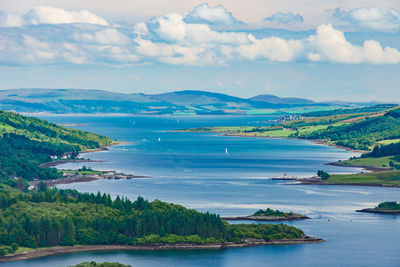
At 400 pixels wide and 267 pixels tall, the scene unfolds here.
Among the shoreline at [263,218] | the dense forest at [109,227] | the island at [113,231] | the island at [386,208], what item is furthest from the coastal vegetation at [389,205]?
the dense forest at [109,227]

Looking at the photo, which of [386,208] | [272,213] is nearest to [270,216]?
[272,213]

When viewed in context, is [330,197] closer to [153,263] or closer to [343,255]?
[343,255]

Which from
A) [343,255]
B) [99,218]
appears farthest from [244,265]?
[99,218]

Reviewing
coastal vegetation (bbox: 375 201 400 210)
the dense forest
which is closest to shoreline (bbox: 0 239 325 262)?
the dense forest

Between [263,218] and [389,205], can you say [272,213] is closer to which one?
[263,218]

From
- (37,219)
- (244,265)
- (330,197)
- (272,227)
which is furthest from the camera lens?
(330,197)

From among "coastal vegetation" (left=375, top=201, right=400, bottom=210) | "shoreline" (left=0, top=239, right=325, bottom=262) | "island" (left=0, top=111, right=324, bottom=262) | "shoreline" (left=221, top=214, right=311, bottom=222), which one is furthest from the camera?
"coastal vegetation" (left=375, top=201, right=400, bottom=210)

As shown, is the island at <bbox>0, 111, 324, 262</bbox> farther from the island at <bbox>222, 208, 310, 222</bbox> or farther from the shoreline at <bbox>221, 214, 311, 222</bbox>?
the island at <bbox>222, 208, 310, 222</bbox>
